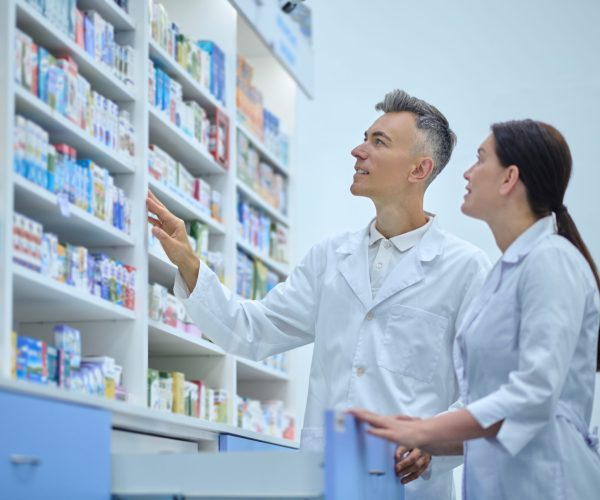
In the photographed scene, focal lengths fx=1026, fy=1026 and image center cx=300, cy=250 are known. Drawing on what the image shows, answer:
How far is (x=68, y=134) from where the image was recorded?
340 cm

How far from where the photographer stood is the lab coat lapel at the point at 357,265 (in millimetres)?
2998

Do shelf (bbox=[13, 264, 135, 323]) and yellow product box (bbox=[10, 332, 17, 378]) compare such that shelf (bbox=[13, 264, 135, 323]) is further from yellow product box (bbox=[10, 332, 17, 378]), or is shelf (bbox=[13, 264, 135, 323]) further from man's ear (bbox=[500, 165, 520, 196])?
man's ear (bbox=[500, 165, 520, 196])

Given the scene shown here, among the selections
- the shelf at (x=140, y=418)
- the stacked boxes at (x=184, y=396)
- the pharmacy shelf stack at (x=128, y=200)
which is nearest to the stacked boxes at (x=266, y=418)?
the pharmacy shelf stack at (x=128, y=200)

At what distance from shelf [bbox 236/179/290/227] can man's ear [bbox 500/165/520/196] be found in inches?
113

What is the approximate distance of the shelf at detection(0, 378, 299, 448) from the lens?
2105mm

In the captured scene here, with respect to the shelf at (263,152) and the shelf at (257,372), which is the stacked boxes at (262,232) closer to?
the shelf at (263,152)

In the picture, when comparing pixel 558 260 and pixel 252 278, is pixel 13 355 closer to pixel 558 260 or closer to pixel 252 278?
pixel 558 260

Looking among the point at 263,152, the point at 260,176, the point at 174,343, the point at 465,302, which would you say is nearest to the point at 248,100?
the point at 263,152

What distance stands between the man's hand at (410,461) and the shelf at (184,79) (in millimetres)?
2188

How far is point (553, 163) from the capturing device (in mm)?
2225

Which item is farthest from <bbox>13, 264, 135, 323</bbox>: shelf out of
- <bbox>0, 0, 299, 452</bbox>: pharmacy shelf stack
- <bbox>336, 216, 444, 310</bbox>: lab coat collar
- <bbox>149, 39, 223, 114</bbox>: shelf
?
<bbox>149, 39, 223, 114</bbox>: shelf

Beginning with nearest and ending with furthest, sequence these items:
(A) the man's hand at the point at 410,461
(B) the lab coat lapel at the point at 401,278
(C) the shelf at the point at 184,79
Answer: (A) the man's hand at the point at 410,461, (B) the lab coat lapel at the point at 401,278, (C) the shelf at the point at 184,79

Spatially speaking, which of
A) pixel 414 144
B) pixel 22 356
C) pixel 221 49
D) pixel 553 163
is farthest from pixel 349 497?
pixel 221 49

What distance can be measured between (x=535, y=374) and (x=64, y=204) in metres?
1.78
